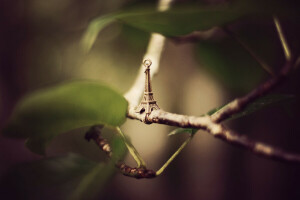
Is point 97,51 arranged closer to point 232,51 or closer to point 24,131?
point 232,51

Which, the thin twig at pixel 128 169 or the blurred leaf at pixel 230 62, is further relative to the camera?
the blurred leaf at pixel 230 62

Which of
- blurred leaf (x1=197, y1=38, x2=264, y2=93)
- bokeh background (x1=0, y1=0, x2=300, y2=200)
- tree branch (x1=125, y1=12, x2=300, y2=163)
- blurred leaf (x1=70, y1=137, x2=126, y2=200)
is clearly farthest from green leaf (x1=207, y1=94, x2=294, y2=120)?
bokeh background (x1=0, y1=0, x2=300, y2=200)

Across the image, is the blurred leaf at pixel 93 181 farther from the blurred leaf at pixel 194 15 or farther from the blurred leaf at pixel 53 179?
the blurred leaf at pixel 194 15

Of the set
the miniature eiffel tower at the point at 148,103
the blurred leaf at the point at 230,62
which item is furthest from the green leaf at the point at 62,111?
the blurred leaf at the point at 230,62

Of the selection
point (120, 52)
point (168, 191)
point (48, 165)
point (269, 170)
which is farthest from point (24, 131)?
point (168, 191)

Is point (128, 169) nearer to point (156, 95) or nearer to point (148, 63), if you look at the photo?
point (148, 63)

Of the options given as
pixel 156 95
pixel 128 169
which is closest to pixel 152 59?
pixel 128 169

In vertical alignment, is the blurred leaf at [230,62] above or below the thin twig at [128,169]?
above
